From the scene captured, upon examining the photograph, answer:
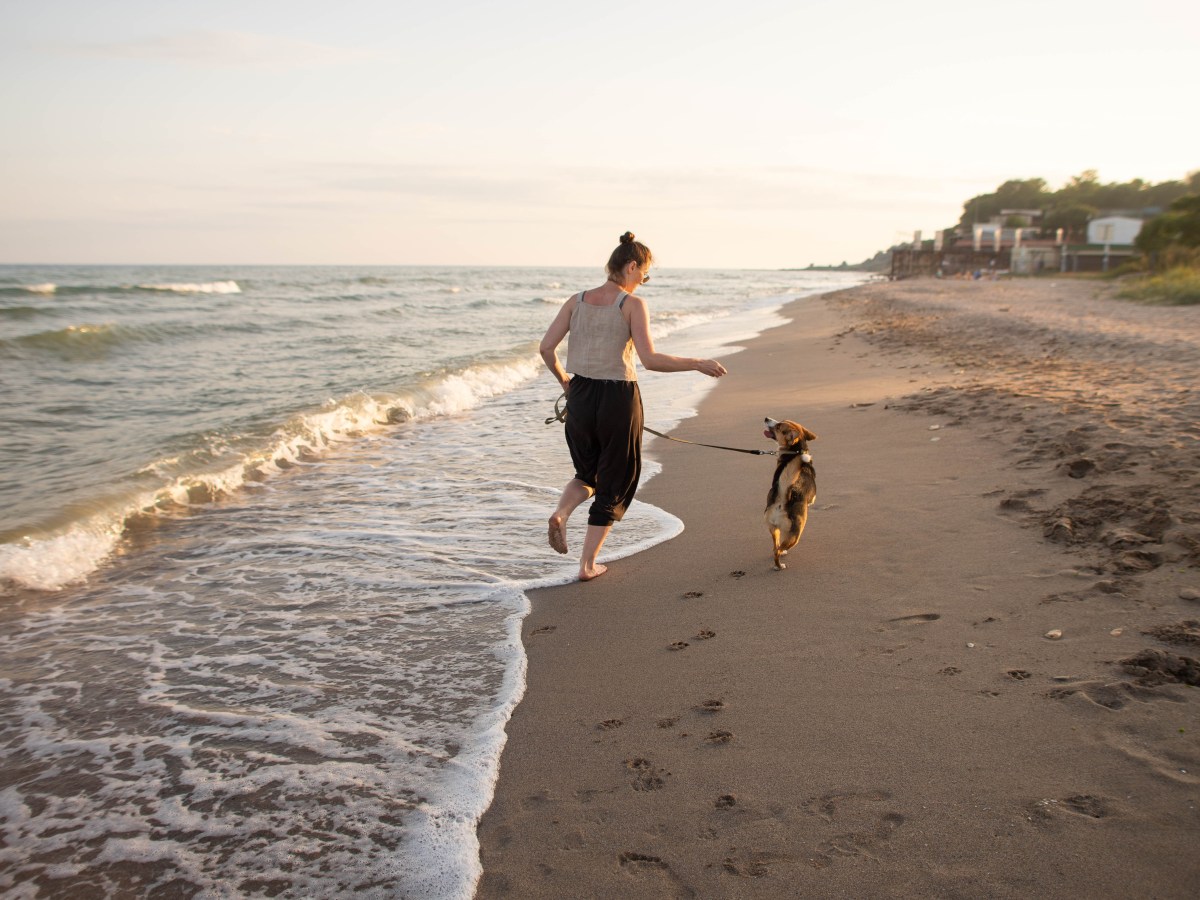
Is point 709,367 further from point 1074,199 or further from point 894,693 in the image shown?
Answer: point 1074,199

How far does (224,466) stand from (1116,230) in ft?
262

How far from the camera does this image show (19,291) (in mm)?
37938

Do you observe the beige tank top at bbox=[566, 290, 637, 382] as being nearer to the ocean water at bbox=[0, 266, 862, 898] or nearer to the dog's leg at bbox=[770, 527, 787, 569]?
the dog's leg at bbox=[770, 527, 787, 569]

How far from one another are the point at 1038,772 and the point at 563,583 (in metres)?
2.74

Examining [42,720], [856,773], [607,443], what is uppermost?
[607,443]

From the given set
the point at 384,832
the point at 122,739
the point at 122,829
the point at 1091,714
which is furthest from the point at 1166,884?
the point at 122,739

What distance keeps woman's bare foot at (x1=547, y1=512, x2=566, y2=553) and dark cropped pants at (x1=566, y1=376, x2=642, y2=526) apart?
18 centimetres

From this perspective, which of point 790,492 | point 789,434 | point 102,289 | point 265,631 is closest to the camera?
point 265,631

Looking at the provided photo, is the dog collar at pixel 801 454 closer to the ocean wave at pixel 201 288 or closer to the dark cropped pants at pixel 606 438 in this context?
the dark cropped pants at pixel 606 438

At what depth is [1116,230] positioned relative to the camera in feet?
226

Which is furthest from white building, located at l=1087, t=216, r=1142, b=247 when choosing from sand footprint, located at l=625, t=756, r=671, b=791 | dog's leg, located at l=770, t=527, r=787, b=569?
sand footprint, located at l=625, t=756, r=671, b=791

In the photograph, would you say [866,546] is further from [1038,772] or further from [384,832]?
[384,832]

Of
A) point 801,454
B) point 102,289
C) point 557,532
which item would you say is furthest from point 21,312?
point 801,454

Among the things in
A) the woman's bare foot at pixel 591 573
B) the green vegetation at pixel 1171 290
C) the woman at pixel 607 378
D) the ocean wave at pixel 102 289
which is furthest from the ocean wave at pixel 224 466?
the ocean wave at pixel 102 289
